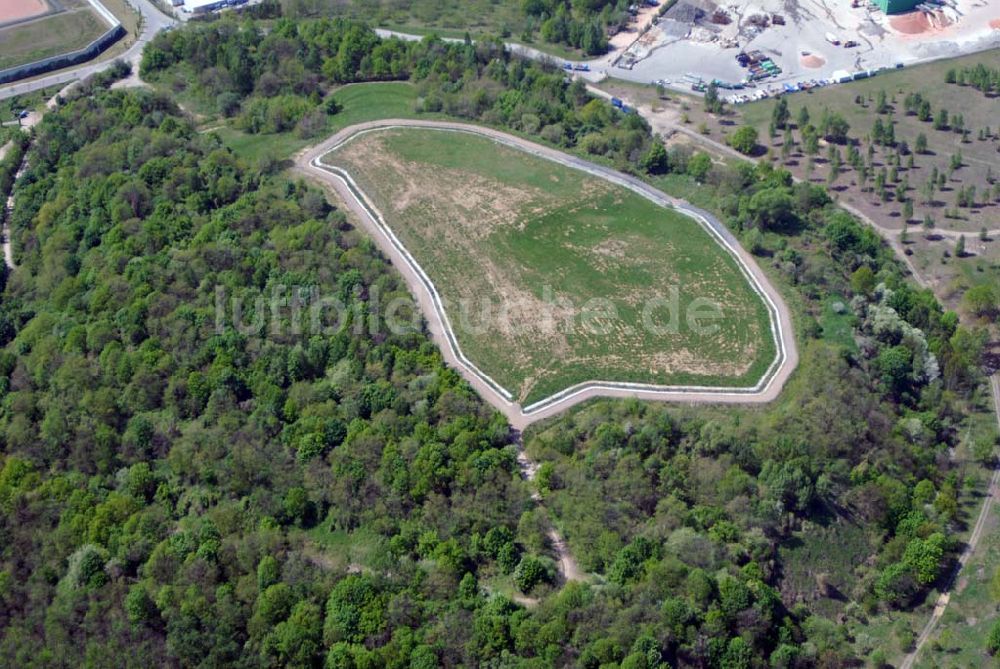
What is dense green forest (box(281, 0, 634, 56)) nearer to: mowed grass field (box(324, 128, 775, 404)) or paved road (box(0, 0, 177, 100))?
paved road (box(0, 0, 177, 100))

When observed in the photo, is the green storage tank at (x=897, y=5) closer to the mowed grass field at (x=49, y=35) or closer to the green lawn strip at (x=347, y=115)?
the green lawn strip at (x=347, y=115)

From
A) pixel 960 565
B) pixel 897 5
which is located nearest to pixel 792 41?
pixel 897 5

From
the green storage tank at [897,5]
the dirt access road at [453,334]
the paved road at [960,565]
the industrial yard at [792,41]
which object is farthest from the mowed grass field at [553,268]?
the green storage tank at [897,5]

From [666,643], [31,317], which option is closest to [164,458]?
[31,317]

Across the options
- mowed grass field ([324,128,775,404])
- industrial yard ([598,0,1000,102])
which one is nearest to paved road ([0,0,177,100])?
mowed grass field ([324,128,775,404])

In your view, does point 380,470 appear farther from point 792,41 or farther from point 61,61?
point 792,41
